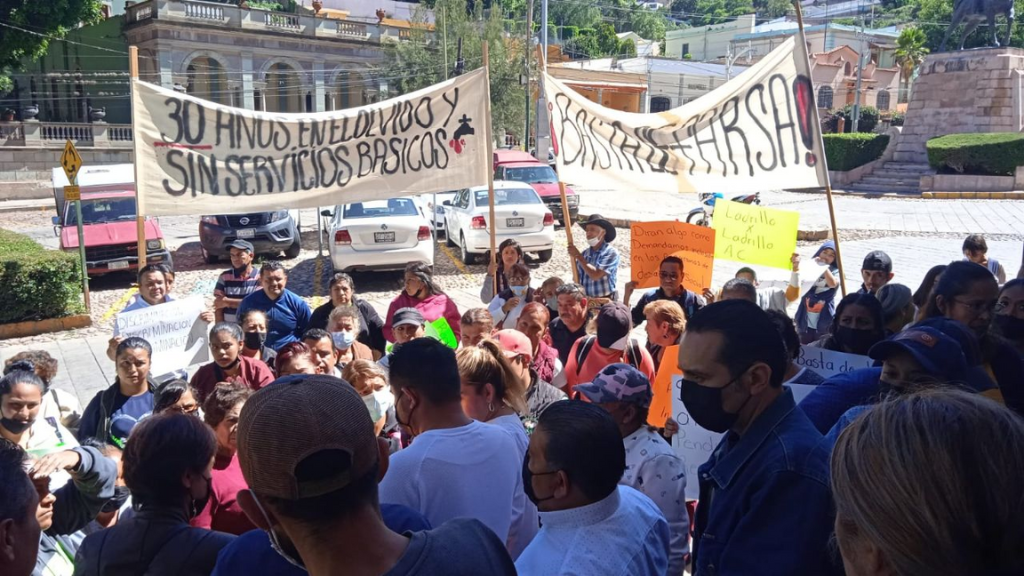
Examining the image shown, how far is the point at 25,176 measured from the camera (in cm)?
3341

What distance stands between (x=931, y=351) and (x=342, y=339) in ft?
13.0

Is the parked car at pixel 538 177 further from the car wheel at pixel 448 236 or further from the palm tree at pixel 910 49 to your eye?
the palm tree at pixel 910 49

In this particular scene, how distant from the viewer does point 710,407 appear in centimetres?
228

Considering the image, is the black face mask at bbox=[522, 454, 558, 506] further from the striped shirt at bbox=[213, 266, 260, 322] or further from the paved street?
the paved street

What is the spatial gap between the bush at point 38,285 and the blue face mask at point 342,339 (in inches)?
276

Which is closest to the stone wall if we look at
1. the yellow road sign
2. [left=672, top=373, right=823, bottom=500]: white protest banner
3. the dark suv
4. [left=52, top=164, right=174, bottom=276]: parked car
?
the dark suv

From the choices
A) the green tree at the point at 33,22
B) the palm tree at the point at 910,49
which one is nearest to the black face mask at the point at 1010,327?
the green tree at the point at 33,22

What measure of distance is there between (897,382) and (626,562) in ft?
4.35

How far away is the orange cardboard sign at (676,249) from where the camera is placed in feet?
21.0

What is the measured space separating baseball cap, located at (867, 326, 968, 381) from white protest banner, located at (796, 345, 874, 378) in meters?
1.20

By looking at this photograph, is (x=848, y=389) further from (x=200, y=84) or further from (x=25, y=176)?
(x=200, y=84)

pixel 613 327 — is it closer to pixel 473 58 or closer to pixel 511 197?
pixel 511 197

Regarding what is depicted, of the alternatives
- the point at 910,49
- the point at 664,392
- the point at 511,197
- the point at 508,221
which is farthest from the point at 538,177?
the point at 910,49

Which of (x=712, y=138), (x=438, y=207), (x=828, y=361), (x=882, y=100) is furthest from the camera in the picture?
(x=882, y=100)
